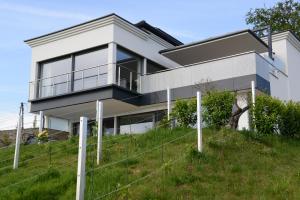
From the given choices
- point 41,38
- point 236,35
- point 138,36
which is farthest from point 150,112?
point 41,38

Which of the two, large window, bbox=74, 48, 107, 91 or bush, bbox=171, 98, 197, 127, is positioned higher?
large window, bbox=74, 48, 107, 91

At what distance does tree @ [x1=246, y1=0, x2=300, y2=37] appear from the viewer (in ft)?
122

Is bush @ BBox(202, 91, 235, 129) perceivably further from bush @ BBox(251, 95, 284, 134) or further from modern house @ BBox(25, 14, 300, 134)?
modern house @ BBox(25, 14, 300, 134)

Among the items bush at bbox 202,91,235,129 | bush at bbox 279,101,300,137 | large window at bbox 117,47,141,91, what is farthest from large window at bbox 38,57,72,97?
bush at bbox 279,101,300,137

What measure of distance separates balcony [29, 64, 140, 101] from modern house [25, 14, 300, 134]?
5 centimetres

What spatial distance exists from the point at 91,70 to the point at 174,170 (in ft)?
43.6

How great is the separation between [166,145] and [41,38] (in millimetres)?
13957

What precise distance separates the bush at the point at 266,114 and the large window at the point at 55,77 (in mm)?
10553

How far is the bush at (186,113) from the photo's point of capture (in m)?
17.4

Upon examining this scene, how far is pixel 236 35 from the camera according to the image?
22672 mm

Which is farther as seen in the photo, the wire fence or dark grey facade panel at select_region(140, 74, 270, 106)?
dark grey facade panel at select_region(140, 74, 270, 106)

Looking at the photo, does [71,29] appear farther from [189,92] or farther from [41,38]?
[189,92]

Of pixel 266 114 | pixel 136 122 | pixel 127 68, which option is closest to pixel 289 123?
pixel 266 114

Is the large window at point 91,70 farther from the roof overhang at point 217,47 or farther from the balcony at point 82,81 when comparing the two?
the roof overhang at point 217,47
